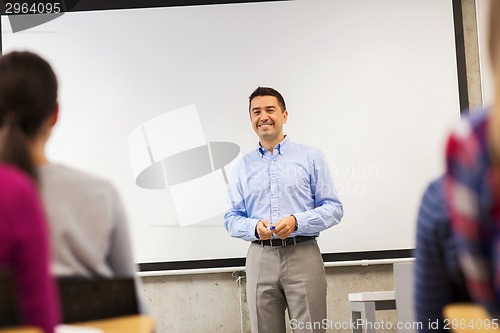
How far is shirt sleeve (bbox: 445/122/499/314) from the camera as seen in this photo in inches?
29.2

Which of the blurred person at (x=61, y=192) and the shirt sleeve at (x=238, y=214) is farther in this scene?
the shirt sleeve at (x=238, y=214)

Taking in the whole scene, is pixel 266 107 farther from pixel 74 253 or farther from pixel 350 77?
pixel 74 253

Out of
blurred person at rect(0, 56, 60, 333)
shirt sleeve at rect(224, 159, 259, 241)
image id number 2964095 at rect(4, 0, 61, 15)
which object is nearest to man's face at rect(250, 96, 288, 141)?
shirt sleeve at rect(224, 159, 259, 241)

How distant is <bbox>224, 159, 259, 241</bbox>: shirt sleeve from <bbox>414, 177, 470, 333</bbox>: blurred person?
2.95 metres

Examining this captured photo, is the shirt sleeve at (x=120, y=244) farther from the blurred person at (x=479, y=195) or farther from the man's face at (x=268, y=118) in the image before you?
the man's face at (x=268, y=118)

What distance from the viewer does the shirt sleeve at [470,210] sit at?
2.44ft

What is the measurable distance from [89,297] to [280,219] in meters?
2.85

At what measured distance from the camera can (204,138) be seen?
5277 millimetres

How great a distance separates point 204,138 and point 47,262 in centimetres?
402

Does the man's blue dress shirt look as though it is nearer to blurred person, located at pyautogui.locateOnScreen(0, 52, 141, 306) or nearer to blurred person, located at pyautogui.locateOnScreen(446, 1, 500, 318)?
blurred person, located at pyautogui.locateOnScreen(0, 52, 141, 306)

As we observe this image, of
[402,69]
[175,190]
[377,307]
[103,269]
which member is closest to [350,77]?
[402,69]

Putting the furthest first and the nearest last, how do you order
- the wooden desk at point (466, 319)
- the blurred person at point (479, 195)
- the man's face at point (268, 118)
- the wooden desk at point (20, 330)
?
the man's face at point (268, 118) < the wooden desk at point (466, 319) < the wooden desk at point (20, 330) < the blurred person at point (479, 195)

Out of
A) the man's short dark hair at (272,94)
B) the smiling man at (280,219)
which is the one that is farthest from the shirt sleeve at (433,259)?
the man's short dark hair at (272,94)

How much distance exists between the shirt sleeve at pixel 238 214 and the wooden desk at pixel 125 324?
268 centimetres
